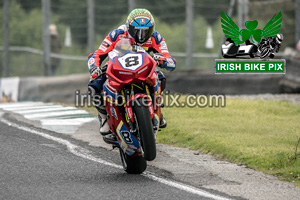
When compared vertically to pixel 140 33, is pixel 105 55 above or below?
below

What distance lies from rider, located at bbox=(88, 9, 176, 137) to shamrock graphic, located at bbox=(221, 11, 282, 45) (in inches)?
194

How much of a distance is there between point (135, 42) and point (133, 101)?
44.1 inches

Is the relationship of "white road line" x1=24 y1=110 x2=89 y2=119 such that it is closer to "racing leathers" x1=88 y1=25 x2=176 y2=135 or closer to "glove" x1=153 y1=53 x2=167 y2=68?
"racing leathers" x1=88 y1=25 x2=176 y2=135

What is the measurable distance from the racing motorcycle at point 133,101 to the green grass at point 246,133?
5.05ft

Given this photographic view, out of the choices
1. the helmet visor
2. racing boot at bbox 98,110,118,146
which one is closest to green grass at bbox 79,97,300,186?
racing boot at bbox 98,110,118,146

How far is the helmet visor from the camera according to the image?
8359mm

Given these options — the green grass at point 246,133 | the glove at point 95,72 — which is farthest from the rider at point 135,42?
the green grass at point 246,133

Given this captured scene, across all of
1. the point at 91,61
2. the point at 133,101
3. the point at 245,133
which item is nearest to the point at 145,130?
the point at 133,101

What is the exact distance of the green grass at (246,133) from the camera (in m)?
8.74

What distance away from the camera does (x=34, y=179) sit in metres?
7.79

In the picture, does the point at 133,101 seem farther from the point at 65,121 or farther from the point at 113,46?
the point at 65,121

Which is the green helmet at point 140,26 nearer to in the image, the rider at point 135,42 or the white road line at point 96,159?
the rider at point 135,42

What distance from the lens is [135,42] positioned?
335 inches

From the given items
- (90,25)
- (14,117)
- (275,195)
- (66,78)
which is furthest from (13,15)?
(275,195)
